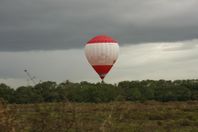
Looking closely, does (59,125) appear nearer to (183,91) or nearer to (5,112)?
(5,112)

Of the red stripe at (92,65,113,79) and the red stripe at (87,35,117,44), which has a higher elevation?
the red stripe at (87,35,117,44)

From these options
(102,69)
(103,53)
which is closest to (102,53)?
(103,53)

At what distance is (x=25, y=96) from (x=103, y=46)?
41919mm

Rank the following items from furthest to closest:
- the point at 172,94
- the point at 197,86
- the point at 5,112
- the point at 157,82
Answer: the point at 157,82
the point at 197,86
the point at 172,94
the point at 5,112

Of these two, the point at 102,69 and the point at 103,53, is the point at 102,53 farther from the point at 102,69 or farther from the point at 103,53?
Result: the point at 102,69

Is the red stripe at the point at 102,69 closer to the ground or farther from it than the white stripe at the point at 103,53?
closer to the ground

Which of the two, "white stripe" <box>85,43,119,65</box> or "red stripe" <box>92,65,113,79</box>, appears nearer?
"white stripe" <box>85,43,119,65</box>

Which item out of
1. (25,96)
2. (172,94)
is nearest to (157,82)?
(172,94)

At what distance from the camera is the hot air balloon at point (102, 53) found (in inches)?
1922

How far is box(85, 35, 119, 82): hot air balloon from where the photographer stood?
48.8 meters

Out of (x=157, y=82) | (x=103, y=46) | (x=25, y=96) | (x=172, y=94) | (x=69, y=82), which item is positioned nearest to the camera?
(x=69, y=82)

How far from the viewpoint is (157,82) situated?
97062mm

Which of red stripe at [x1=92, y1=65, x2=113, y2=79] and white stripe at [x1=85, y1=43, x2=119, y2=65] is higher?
white stripe at [x1=85, y1=43, x2=119, y2=65]

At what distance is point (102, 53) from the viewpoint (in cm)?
4844
